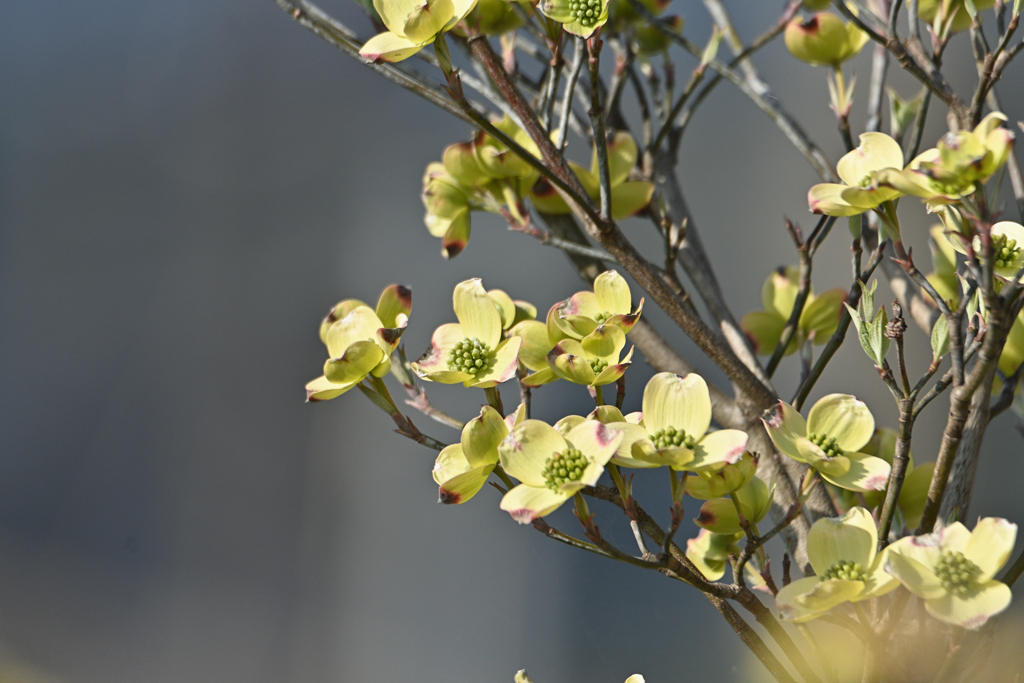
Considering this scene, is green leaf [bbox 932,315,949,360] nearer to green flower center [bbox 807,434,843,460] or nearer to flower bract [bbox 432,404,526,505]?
green flower center [bbox 807,434,843,460]

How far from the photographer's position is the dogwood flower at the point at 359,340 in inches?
11.4

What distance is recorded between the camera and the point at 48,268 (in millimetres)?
908

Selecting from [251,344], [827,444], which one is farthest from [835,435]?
[251,344]

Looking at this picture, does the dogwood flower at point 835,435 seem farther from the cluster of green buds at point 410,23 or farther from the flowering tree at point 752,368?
the cluster of green buds at point 410,23

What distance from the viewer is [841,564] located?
0.84 feet

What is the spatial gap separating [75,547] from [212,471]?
0.16m

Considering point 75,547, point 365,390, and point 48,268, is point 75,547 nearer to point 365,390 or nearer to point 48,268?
point 48,268

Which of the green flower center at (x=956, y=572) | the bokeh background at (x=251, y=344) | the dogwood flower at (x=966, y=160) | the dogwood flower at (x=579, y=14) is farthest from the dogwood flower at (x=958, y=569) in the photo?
the bokeh background at (x=251, y=344)

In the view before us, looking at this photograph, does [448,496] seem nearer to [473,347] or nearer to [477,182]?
[473,347]

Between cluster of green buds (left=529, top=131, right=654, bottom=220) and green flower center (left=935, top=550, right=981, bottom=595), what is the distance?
0.22 metres

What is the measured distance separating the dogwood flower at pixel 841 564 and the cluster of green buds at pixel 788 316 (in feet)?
0.54

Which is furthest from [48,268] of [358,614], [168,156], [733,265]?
[733,265]

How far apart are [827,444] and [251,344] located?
819 millimetres

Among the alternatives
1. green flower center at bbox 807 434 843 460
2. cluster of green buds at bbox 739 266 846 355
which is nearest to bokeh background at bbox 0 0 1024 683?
cluster of green buds at bbox 739 266 846 355
